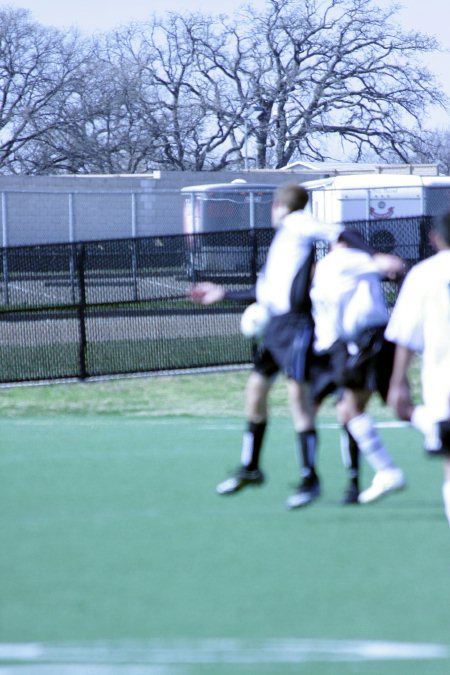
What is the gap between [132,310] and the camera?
1712cm

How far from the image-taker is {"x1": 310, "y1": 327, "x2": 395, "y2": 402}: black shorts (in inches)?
316

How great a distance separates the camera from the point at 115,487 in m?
9.02

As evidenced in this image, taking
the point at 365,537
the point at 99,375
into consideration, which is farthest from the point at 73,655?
the point at 99,375

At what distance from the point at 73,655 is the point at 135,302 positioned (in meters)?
12.4

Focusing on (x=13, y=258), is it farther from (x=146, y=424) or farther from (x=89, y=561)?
(x=89, y=561)

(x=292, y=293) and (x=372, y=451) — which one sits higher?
(x=292, y=293)

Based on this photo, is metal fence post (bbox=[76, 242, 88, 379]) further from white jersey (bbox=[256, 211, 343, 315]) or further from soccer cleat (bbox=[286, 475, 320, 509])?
soccer cleat (bbox=[286, 475, 320, 509])

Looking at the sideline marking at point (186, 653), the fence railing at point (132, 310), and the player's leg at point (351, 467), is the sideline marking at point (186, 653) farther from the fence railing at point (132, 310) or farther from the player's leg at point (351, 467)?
the fence railing at point (132, 310)

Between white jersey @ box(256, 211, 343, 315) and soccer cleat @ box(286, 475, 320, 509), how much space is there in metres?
1.01

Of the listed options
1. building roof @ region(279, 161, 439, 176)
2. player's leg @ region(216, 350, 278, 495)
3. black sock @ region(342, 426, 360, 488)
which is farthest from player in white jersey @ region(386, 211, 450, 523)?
building roof @ region(279, 161, 439, 176)

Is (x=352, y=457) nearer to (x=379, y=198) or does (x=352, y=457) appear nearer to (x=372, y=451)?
(x=372, y=451)

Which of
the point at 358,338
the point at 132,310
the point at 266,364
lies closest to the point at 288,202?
the point at 358,338

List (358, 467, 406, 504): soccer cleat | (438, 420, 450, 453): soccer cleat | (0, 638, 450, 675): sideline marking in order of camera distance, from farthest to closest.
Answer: (358, 467, 406, 504): soccer cleat, (438, 420, 450, 453): soccer cleat, (0, 638, 450, 675): sideline marking

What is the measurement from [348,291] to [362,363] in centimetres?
43
